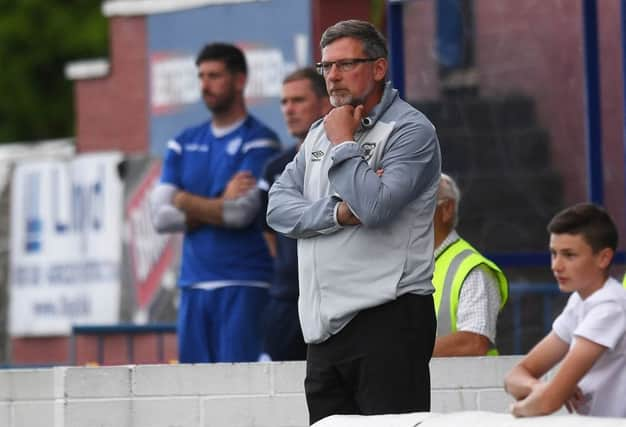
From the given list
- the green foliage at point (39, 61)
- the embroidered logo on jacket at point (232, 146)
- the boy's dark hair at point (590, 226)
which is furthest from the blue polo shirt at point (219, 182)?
the green foliage at point (39, 61)

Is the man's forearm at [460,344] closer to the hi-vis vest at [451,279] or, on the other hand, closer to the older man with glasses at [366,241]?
the hi-vis vest at [451,279]

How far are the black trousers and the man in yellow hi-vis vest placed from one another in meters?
0.95

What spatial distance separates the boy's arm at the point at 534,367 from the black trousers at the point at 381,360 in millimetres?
305

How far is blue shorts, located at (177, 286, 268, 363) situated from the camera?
8.59 m

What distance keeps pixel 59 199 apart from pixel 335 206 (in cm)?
854

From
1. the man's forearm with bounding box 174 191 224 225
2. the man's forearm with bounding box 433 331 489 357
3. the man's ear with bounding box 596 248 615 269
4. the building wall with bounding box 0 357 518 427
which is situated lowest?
the building wall with bounding box 0 357 518 427

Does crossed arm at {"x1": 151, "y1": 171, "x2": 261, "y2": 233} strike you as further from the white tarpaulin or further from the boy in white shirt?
the white tarpaulin

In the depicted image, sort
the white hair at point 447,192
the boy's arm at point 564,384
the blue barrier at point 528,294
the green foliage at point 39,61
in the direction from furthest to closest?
the green foliage at point 39,61
the blue barrier at point 528,294
the white hair at point 447,192
the boy's arm at point 564,384

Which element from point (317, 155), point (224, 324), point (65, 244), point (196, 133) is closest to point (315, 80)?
point (196, 133)

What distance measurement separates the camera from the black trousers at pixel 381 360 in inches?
213

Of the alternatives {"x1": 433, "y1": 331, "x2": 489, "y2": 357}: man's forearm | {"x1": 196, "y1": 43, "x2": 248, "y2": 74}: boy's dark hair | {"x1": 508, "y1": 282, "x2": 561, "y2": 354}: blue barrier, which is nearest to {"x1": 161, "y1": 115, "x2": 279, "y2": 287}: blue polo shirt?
{"x1": 196, "y1": 43, "x2": 248, "y2": 74}: boy's dark hair

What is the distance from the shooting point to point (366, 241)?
544 centimetres

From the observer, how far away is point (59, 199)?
45.2ft

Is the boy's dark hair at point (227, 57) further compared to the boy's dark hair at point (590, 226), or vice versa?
the boy's dark hair at point (227, 57)
